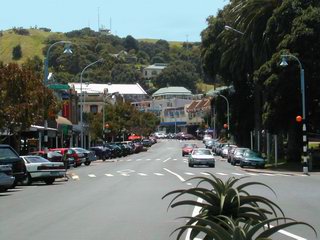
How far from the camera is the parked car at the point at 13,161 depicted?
2688 centimetres

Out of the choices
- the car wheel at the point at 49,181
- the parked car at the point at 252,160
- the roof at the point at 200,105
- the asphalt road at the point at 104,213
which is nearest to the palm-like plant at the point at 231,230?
the asphalt road at the point at 104,213

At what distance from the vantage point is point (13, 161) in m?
27.2

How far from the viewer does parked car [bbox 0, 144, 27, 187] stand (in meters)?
26.9

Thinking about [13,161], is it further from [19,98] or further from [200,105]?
[200,105]

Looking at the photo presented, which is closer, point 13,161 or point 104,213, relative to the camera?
point 104,213

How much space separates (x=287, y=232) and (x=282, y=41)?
33.7 m

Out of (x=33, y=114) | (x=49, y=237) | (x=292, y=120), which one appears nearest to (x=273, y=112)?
(x=292, y=120)

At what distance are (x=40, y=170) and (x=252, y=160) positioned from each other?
73.4ft

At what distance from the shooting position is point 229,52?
58469 millimetres

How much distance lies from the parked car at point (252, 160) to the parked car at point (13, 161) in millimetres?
23876

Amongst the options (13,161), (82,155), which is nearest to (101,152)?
(82,155)

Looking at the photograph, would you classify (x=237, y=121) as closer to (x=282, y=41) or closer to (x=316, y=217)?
(x=282, y=41)

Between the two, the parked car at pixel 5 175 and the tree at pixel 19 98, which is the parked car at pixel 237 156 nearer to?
the tree at pixel 19 98

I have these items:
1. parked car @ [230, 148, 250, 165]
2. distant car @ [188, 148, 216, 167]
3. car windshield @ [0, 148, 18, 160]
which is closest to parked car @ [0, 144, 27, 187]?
car windshield @ [0, 148, 18, 160]
